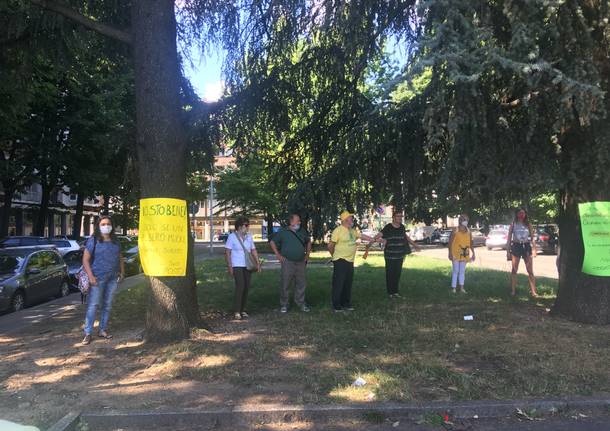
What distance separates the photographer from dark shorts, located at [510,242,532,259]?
36.1ft

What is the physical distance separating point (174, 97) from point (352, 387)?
14.3ft

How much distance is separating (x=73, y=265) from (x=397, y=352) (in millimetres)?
13908

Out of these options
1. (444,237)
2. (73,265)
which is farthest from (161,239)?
(444,237)

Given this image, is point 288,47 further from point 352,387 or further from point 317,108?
point 352,387

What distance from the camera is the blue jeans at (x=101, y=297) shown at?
24.4ft

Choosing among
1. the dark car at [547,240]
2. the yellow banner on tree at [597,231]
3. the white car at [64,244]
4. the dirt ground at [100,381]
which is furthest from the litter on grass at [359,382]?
the dark car at [547,240]

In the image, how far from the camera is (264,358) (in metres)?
6.30

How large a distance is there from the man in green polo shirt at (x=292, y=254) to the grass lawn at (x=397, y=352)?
291 millimetres

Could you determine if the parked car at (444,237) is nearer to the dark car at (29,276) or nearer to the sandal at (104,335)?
the dark car at (29,276)

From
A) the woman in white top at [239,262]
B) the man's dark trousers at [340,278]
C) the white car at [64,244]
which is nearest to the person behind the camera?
the woman in white top at [239,262]

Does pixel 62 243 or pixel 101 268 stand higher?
pixel 62 243

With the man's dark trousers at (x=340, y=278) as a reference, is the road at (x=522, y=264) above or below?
below

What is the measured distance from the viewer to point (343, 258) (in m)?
9.17

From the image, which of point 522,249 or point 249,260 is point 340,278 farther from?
point 522,249
